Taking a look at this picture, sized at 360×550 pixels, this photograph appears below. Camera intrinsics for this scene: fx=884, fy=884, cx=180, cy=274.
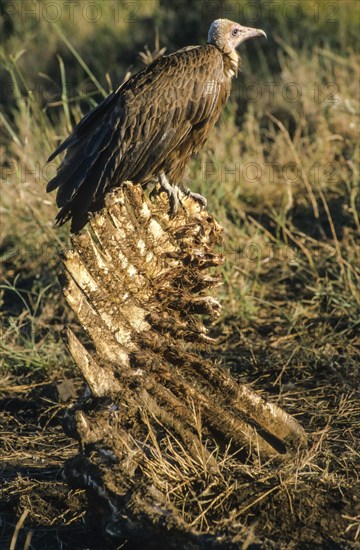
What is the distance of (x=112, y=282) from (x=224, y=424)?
0.68 meters

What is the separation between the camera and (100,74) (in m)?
10.1

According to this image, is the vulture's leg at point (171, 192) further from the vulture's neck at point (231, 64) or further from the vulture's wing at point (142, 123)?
the vulture's neck at point (231, 64)

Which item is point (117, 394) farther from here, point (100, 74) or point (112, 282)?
point (100, 74)

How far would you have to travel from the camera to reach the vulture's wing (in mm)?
4676

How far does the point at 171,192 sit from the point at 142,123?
49 centimetres

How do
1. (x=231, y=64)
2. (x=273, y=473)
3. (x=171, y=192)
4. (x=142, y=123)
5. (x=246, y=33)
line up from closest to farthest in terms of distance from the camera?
(x=273, y=473), (x=171, y=192), (x=142, y=123), (x=231, y=64), (x=246, y=33)

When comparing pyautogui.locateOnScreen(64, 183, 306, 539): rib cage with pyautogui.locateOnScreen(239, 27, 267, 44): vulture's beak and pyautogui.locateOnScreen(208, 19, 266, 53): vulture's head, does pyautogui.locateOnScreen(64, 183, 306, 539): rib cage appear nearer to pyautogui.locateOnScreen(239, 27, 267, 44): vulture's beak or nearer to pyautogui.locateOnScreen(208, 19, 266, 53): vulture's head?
pyautogui.locateOnScreen(208, 19, 266, 53): vulture's head

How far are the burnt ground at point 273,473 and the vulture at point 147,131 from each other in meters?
0.89

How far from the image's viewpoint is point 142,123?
4.86 metres

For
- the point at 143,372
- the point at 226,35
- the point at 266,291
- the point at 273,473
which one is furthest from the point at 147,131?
the point at 273,473

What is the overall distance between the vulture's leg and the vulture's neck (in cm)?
78

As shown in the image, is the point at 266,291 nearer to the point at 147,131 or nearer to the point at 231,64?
the point at 147,131

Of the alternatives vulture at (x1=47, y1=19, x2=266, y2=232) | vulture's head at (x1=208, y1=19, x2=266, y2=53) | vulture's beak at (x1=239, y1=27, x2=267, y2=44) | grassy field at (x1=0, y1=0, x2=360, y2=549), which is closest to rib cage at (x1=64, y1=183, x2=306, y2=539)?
grassy field at (x1=0, y1=0, x2=360, y2=549)

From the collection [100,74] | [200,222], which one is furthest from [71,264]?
[100,74]
